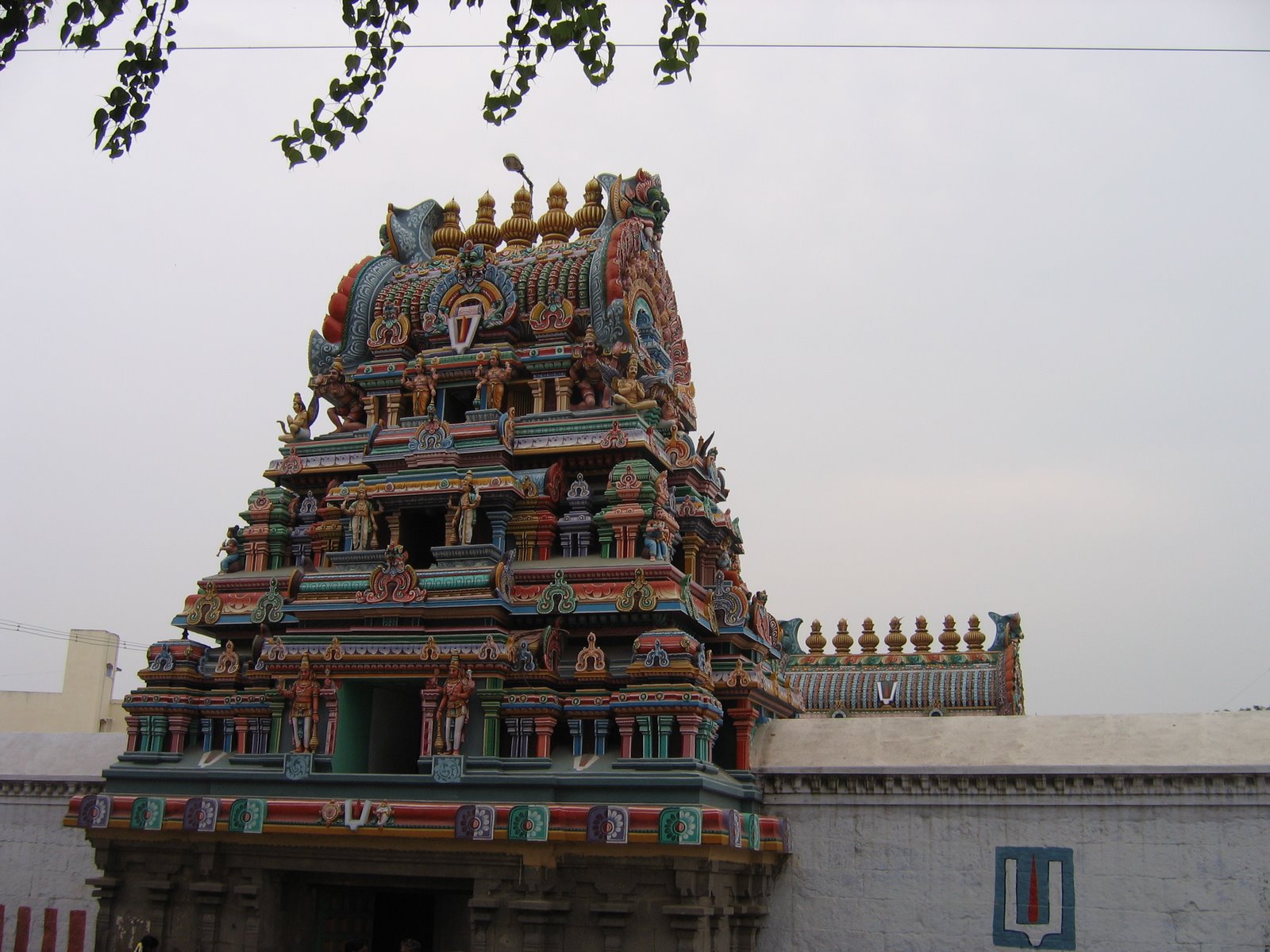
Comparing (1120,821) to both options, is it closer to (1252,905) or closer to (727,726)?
(1252,905)

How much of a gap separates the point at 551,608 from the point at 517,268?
22.9 ft

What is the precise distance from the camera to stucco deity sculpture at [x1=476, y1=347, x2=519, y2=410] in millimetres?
20359

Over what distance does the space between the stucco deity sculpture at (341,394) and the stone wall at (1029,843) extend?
942 cm

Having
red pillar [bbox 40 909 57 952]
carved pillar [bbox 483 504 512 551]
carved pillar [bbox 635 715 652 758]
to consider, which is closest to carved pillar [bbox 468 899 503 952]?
carved pillar [bbox 635 715 652 758]

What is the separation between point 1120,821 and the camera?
16.1 metres

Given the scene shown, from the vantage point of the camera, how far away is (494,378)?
805 inches

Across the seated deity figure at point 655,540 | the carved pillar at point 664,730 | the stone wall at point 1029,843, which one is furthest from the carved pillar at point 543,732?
the stone wall at point 1029,843

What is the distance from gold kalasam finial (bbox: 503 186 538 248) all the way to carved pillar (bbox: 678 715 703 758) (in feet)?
34.8

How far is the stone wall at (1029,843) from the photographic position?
618 inches

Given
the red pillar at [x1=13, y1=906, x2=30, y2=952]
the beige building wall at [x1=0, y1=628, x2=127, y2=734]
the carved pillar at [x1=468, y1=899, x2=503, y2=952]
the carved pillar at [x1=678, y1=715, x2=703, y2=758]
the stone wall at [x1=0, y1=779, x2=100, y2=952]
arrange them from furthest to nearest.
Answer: the beige building wall at [x1=0, y1=628, x2=127, y2=734] < the red pillar at [x1=13, y1=906, x2=30, y2=952] < the stone wall at [x1=0, y1=779, x2=100, y2=952] < the carved pillar at [x1=678, y1=715, x2=703, y2=758] < the carved pillar at [x1=468, y1=899, x2=503, y2=952]

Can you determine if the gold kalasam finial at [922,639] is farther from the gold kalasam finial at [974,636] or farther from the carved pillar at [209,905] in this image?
the carved pillar at [209,905]

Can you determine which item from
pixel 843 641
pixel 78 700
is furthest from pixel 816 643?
pixel 78 700

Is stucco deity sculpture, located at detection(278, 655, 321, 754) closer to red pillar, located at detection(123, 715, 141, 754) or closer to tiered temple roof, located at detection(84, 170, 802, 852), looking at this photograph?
tiered temple roof, located at detection(84, 170, 802, 852)

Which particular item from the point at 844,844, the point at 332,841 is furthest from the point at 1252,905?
the point at 332,841
